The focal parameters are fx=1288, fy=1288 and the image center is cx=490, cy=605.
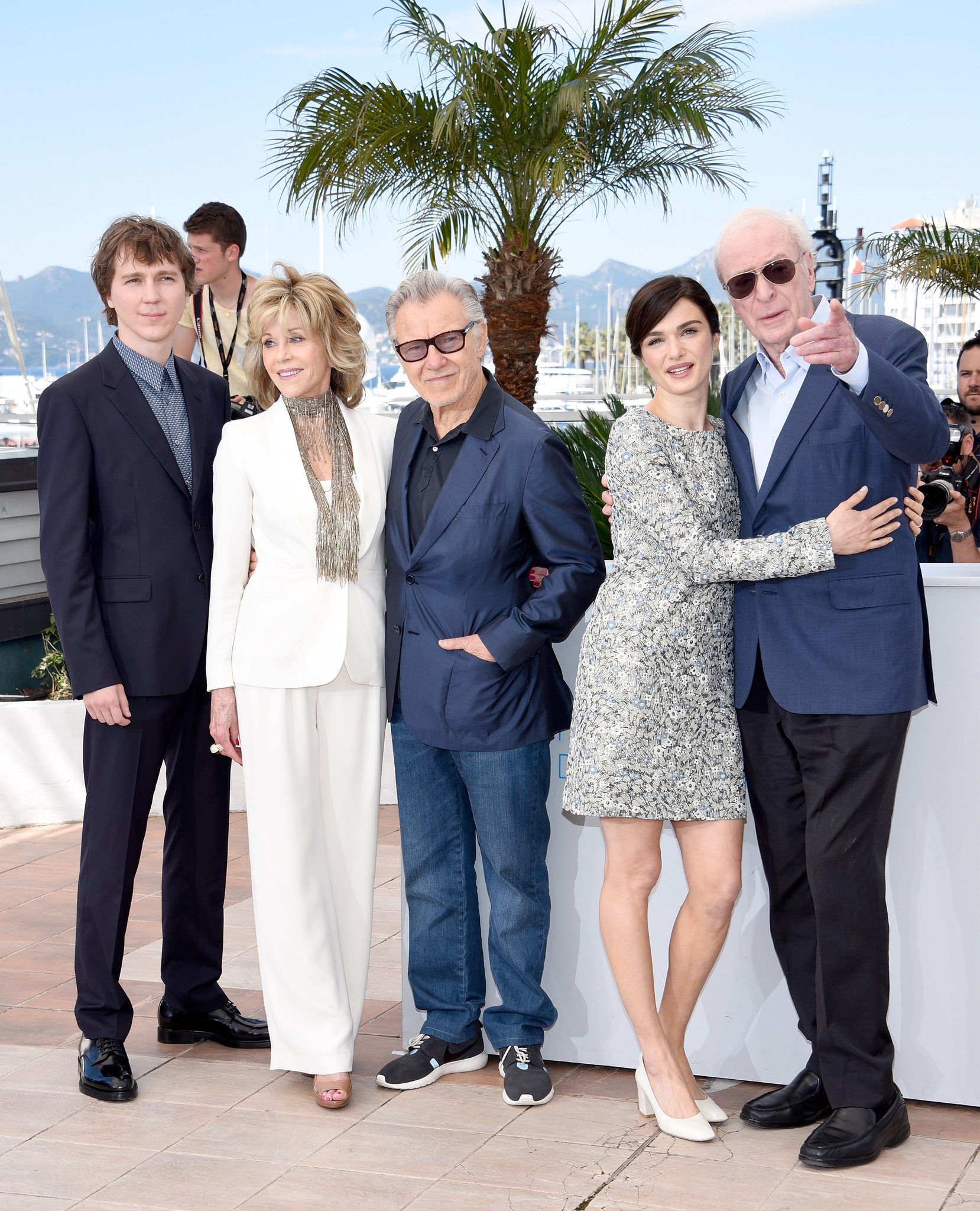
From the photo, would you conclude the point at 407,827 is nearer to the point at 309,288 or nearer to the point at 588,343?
the point at 309,288

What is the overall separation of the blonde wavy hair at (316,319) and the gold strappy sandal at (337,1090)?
1686 mm

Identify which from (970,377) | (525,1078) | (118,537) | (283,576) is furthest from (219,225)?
(525,1078)

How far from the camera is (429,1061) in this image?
3297 mm

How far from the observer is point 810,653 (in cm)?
276

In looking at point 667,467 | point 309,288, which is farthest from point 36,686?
point 667,467

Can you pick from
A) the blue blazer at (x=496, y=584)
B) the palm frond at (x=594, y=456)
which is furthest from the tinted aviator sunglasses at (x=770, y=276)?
the palm frond at (x=594, y=456)

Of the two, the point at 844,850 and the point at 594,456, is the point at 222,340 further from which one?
the point at 844,850

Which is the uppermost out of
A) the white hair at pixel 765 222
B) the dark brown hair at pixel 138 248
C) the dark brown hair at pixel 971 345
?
the dark brown hair at pixel 971 345

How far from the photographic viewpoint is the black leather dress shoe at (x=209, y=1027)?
142 inches

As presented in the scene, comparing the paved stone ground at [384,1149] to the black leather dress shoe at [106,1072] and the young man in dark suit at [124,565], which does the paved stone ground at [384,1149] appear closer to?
the black leather dress shoe at [106,1072]

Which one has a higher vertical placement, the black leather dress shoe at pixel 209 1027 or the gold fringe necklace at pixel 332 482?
the gold fringe necklace at pixel 332 482

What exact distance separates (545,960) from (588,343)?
152 metres

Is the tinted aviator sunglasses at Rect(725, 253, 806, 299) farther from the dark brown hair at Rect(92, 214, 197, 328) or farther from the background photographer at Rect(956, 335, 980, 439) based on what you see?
the background photographer at Rect(956, 335, 980, 439)

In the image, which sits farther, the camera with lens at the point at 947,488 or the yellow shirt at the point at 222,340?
the yellow shirt at the point at 222,340
